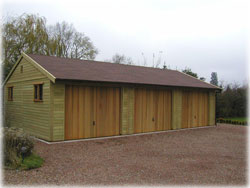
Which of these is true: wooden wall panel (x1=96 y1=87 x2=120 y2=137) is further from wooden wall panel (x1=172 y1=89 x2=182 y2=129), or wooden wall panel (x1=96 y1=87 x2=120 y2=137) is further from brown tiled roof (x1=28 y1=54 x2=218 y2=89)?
wooden wall panel (x1=172 y1=89 x2=182 y2=129)

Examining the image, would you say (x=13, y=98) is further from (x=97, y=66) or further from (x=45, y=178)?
(x=45, y=178)

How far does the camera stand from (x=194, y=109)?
1431 centimetres

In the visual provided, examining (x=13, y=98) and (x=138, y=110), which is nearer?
(x=138, y=110)

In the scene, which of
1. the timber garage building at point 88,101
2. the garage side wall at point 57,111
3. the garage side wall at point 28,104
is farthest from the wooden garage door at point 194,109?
the garage side wall at point 28,104

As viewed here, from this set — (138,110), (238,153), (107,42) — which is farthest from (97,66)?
(107,42)

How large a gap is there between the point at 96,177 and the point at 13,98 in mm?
9060

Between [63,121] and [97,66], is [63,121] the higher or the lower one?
the lower one

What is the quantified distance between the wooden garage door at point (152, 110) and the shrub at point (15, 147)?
5982mm

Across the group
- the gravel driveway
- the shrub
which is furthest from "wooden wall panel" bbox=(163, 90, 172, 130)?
the shrub

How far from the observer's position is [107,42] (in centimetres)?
3584

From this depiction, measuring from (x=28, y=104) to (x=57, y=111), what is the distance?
2.51m

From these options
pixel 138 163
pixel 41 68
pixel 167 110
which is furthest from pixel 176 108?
pixel 138 163

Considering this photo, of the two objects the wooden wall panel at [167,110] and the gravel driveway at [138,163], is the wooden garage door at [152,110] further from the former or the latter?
the gravel driveway at [138,163]

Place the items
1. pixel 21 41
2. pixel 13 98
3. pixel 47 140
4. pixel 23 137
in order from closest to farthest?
pixel 23 137, pixel 47 140, pixel 13 98, pixel 21 41
